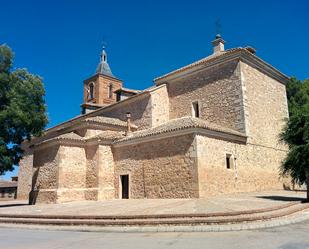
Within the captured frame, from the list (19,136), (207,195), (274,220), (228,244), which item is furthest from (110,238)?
(19,136)

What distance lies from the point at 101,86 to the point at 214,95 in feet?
71.6

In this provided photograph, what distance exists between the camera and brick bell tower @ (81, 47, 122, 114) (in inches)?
1492

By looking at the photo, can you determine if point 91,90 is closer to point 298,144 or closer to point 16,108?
point 16,108

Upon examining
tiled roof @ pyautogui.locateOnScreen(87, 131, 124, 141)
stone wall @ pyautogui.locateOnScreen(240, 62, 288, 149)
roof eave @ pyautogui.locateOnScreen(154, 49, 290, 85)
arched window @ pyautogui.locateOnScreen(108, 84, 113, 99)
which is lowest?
tiled roof @ pyautogui.locateOnScreen(87, 131, 124, 141)

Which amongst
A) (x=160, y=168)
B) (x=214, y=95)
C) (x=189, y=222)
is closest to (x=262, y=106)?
(x=214, y=95)

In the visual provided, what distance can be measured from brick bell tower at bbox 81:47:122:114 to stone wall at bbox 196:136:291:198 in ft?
74.3

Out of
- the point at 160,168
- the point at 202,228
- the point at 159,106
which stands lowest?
the point at 202,228

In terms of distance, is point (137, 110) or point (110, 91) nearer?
point (137, 110)

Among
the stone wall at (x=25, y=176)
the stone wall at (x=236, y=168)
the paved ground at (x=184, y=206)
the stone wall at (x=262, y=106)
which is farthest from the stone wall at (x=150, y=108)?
the stone wall at (x=25, y=176)

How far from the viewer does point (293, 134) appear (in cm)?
1329

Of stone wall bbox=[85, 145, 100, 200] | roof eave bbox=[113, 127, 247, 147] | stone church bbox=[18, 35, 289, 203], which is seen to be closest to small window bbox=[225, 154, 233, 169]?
stone church bbox=[18, 35, 289, 203]

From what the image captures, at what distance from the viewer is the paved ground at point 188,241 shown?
20.7 feet

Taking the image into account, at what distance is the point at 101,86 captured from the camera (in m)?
38.0

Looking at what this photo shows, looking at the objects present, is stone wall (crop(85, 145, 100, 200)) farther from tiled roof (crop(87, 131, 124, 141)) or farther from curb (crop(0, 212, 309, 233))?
curb (crop(0, 212, 309, 233))
